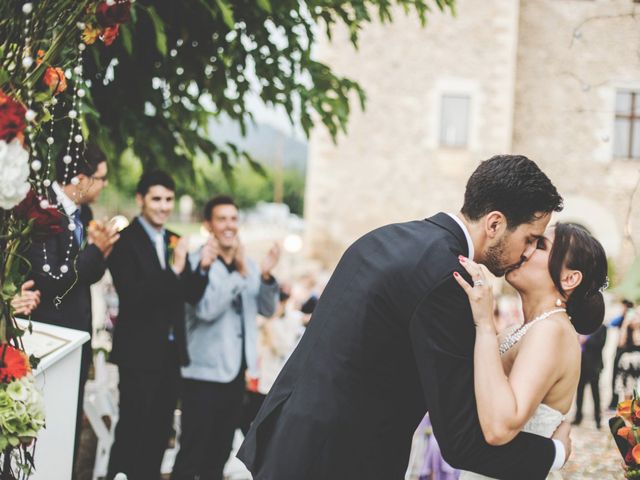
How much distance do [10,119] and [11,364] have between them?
72cm

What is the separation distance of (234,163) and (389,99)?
16.5 m

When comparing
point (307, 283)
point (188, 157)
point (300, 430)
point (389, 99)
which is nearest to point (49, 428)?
point (300, 430)

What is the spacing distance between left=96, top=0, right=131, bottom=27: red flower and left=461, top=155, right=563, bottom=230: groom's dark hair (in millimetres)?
1190

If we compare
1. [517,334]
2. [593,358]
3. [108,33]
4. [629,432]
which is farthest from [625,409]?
[593,358]

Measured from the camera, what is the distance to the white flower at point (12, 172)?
6.56 ft

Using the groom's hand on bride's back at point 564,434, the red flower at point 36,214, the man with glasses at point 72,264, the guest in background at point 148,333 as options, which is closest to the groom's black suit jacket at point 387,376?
the groom's hand on bride's back at point 564,434

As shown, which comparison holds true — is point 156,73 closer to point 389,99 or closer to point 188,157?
point 188,157

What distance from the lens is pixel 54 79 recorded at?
232 centimetres

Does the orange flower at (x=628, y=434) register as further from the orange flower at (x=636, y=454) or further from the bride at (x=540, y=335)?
the bride at (x=540, y=335)

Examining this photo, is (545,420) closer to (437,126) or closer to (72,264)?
(72,264)

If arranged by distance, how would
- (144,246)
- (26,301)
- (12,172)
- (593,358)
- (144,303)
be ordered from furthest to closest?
(593,358), (144,246), (144,303), (26,301), (12,172)

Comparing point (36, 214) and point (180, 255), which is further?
point (180, 255)

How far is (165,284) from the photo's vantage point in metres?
4.75

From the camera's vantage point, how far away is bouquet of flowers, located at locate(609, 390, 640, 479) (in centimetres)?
278
